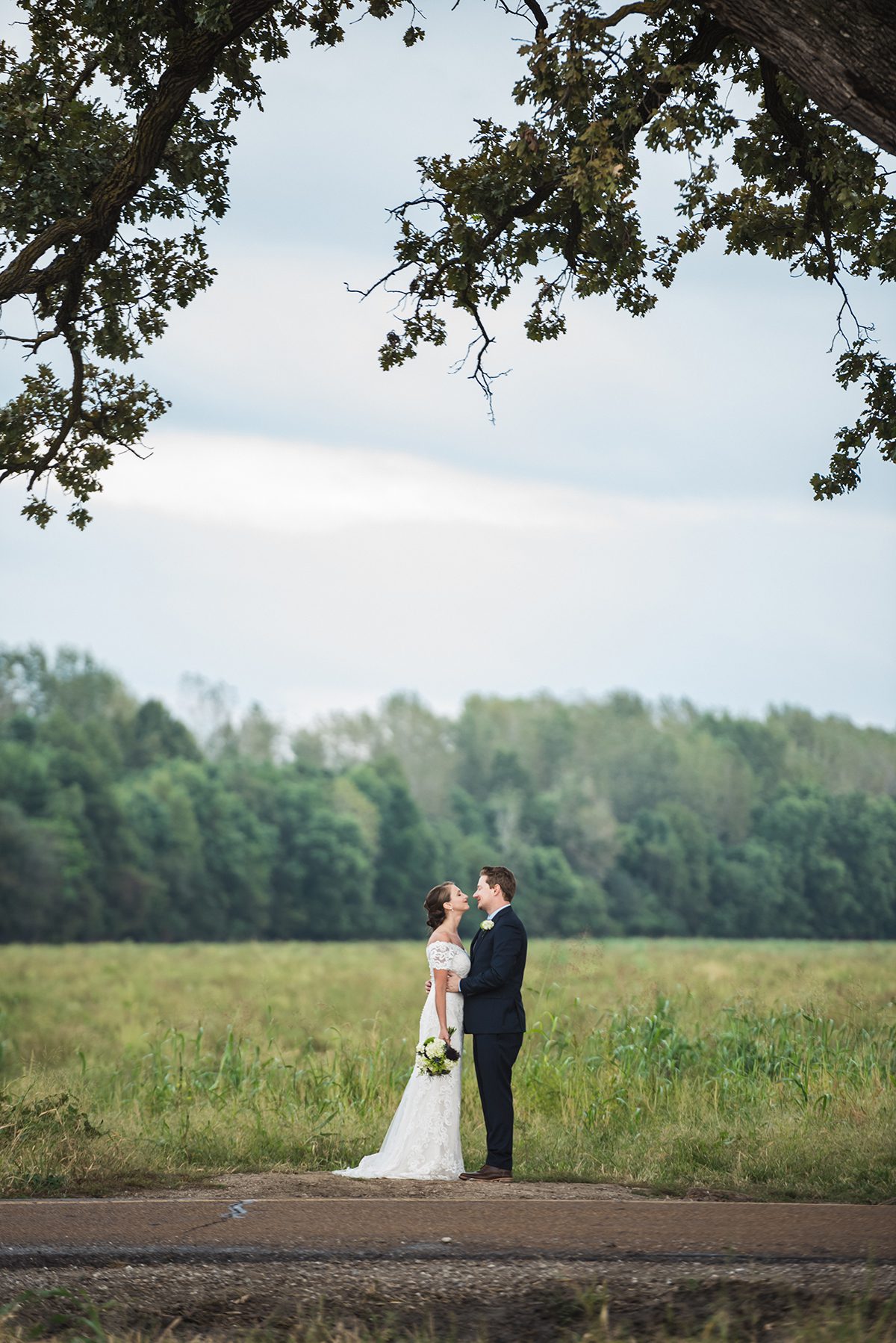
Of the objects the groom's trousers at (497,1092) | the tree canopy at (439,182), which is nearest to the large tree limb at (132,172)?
the tree canopy at (439,182)

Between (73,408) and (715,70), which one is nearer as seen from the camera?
(715,70)

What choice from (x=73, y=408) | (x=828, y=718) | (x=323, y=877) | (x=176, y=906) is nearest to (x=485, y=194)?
(x=73, y=408)

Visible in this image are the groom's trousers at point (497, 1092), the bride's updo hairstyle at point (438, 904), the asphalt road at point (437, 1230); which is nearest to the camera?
the asphalt road at point (437, 1230)

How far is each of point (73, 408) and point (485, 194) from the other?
167 inches

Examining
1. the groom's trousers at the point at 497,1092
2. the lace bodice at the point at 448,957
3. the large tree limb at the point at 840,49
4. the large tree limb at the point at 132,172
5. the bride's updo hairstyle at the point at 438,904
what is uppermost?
the large tree limb at the point at 132,172

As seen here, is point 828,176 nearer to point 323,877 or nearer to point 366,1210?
point 366,1210

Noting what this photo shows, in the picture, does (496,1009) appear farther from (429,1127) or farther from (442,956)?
(429,1127)

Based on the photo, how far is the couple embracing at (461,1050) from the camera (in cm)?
1004

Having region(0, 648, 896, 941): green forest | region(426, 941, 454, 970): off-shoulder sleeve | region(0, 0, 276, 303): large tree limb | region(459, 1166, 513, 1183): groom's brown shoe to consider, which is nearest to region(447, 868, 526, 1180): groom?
region(459, 1166, 513, 1183): groom's brown shoe

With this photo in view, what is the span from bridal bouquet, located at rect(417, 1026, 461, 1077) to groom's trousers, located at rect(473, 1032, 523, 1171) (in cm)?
19

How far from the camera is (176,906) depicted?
284 ft

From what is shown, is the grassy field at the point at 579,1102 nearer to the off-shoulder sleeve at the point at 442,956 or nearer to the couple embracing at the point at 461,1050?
the couple embracing at the point at 461,1050

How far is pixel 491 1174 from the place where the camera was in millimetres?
9891

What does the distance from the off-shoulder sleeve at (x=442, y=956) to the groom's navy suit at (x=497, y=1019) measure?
0.18 metres
